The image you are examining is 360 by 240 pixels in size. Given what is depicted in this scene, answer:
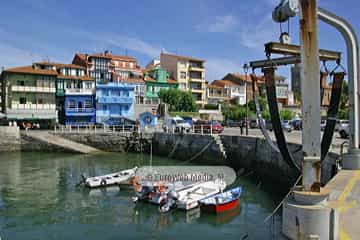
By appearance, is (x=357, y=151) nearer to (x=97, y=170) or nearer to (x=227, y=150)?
(x=227, y=150)

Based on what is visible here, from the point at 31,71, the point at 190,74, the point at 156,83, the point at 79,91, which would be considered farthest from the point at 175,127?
the point at 190,74

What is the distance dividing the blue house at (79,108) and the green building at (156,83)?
47.0ft

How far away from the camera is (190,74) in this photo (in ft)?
261

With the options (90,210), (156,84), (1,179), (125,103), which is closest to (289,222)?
(90,210)

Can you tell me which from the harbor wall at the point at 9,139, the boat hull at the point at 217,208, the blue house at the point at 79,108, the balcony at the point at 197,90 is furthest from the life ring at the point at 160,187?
the balcony at the point at 197,90

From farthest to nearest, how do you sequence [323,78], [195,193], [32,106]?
[32,106] → [195,193] → [323,78]

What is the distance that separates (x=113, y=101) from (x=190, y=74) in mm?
26302

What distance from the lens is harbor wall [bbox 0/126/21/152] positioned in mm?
42312

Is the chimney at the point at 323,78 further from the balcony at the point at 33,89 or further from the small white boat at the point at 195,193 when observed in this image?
the balcony at the point at 33,89

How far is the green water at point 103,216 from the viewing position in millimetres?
13070

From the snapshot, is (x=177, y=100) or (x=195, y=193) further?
(x=177, y=100)

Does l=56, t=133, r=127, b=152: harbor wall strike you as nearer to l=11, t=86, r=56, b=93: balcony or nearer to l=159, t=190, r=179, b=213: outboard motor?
l=11, t=86, r=56, b=93: balcony

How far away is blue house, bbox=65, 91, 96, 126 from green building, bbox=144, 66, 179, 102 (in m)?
14.3

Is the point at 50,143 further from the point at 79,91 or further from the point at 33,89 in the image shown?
the point at 79,91
